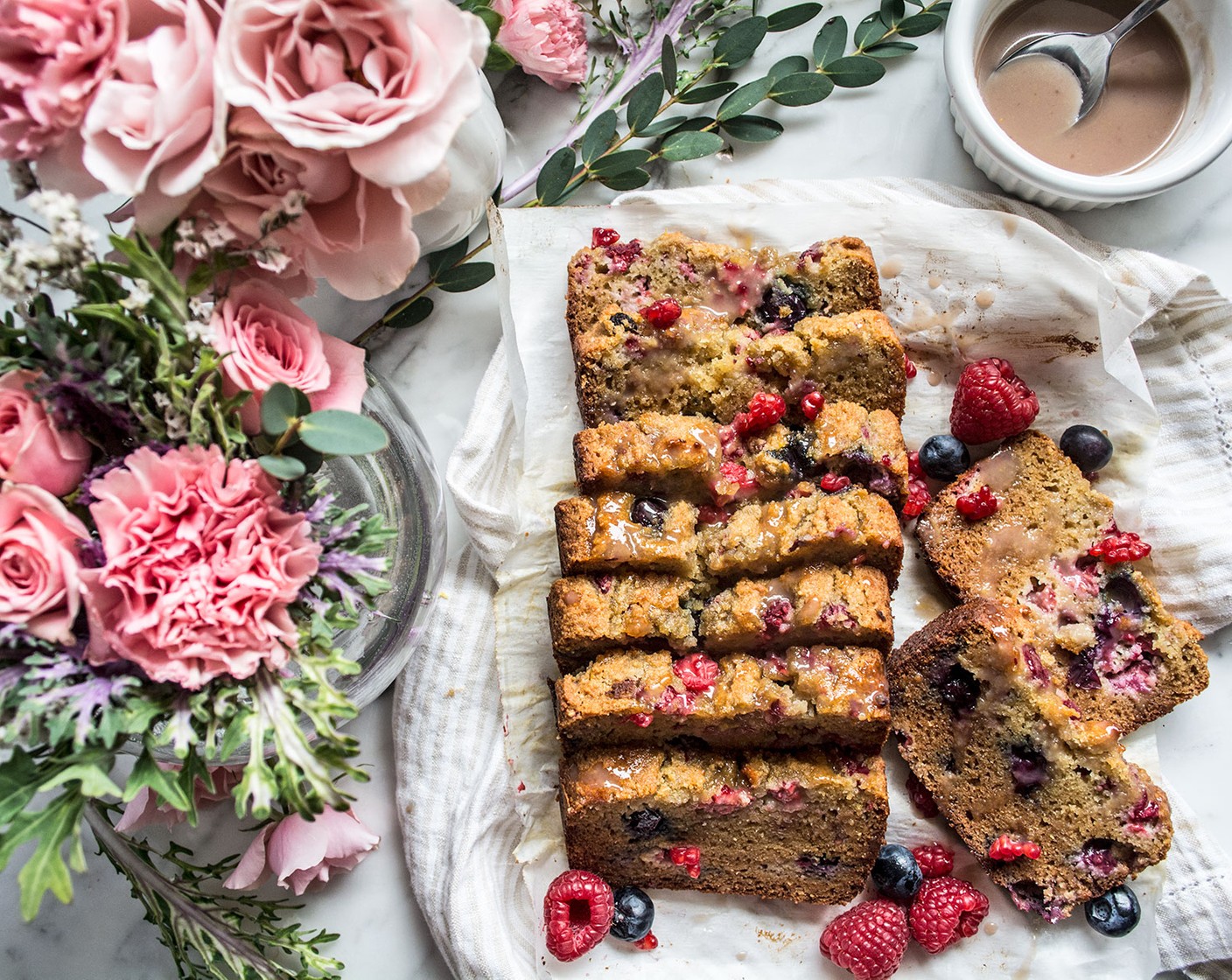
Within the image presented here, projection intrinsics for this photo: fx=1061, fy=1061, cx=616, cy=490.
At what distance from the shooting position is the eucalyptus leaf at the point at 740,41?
10.6 feet

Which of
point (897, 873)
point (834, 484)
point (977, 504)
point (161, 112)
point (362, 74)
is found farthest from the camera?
point (977, 504)

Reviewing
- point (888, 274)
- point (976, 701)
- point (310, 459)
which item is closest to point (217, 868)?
point (310, 459)

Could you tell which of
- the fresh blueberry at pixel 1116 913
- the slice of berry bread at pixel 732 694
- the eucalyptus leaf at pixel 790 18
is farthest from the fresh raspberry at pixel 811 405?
the fresh blueberry at pixel 1116 913

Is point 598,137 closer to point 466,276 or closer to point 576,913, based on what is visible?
point 466,276

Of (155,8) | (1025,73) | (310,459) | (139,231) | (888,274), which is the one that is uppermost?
(155,8)

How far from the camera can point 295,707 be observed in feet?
6.36

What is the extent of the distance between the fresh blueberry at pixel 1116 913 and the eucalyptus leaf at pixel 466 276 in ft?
8.41

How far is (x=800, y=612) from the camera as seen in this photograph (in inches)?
109

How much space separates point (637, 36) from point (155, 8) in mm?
1857

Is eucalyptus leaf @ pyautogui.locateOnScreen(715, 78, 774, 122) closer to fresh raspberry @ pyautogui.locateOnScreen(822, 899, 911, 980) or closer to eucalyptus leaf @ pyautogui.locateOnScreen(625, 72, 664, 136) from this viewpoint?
eucalyptus leaf @ pyautogui.locateOnScreen(625, 72, 664, 136)

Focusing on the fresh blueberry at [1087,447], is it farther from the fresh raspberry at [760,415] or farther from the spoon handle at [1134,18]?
the spoon handle at [1134,18]

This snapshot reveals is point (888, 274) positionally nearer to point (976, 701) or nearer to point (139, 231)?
point (976, 701)

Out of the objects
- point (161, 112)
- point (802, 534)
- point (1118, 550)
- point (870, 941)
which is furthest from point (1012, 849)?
point (161, 112)

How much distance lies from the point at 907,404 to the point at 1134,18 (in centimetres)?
129
